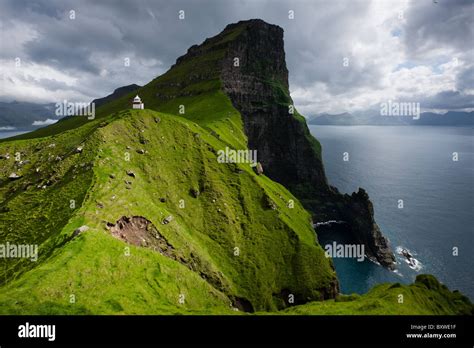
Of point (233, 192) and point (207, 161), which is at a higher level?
point (207, 161)

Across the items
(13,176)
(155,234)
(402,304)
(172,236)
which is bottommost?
(402,304)

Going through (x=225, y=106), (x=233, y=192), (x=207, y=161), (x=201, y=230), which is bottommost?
(x=201, y=230)

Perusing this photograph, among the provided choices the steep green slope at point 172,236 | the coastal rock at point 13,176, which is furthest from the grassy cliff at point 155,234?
the coastal rock at point 13,176

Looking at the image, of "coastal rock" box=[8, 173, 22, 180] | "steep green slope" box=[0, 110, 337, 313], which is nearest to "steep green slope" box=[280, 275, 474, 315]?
"steep green slope" box=[0, 110, 337, 313]

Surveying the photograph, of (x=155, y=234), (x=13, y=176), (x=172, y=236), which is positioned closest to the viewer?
(x=155, y=234)

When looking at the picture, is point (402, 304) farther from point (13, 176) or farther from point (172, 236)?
point (13, 176)

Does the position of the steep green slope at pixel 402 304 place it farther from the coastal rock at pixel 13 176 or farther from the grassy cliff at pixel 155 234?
the coastal rock at pixel 13 176

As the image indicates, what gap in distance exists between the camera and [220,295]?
181ft

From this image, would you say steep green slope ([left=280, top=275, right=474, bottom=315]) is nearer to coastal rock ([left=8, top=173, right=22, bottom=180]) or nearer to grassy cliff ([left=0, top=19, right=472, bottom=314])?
grassy cliff ([left=0, top=19, right=472, bottom=314])

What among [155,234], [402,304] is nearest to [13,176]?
[155,234]

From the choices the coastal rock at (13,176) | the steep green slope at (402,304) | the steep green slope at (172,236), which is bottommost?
the steep green slope at (402,304)
